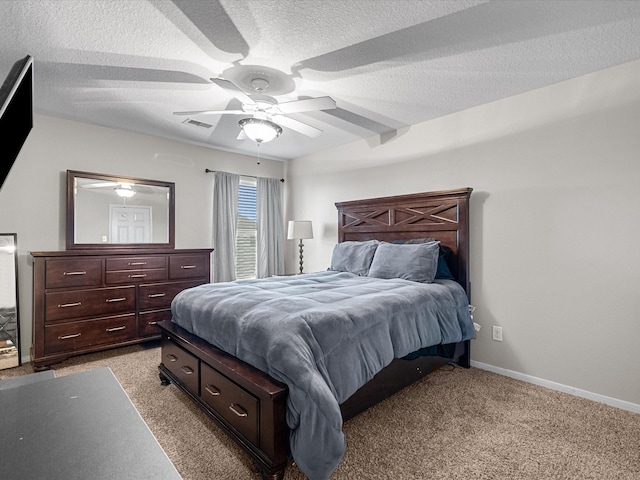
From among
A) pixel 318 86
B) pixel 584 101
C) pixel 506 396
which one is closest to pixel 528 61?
pixel 584 101

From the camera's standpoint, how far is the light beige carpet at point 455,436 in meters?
1.78

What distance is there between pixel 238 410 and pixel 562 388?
2.58 metres

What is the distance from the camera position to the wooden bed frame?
169 cm

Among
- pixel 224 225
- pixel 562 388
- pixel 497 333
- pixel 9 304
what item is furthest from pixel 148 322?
pixel 562 388

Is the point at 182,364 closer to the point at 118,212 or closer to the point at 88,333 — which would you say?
the point at 88,333

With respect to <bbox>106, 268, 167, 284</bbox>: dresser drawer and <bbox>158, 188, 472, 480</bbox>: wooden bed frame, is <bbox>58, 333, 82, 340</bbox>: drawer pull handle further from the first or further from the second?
<bbox>158, 188, 472, 480</bbox>: wooden bed frame

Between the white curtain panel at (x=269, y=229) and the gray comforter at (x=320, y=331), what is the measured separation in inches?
81.7

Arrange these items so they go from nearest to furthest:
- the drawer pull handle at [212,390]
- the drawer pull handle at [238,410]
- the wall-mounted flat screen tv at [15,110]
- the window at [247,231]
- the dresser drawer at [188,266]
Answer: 1. the wall-mounted flat screen tv at [15,110]
2. the drawer pull handle at [238,410]
3. the drawer pull handle at [212,390]
4. the dresser drawer at [188,266]
5. the window at [247,231]

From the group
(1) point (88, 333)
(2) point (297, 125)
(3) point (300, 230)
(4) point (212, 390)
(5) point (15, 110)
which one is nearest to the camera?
(5) point (15, 110)

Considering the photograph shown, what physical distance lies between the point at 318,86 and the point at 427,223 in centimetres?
175

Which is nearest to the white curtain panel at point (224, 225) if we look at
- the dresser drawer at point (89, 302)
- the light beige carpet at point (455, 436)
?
the dresser drawer at point (89, 302)

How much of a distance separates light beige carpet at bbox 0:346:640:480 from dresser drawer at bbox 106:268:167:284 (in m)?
1.17

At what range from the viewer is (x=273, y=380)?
5.78 ft

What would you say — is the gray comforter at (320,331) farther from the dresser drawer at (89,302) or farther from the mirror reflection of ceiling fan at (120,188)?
the mirror reflection of ceiling fan at (120,188)
